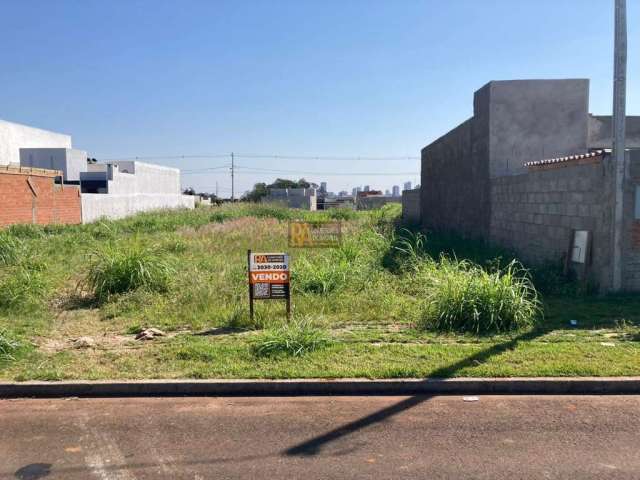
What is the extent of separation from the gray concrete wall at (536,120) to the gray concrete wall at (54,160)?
38.1 meters

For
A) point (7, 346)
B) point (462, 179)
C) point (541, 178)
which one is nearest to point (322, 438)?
point (7, 346)

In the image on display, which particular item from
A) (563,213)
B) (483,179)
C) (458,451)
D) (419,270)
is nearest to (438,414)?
(458,451)

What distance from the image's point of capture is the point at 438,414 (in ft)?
15.8

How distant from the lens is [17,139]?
50625 millimetres

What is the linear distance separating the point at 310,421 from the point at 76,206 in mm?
31324

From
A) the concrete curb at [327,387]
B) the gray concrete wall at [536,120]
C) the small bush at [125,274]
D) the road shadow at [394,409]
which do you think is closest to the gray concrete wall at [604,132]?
the gray concrete wall at [536,120]

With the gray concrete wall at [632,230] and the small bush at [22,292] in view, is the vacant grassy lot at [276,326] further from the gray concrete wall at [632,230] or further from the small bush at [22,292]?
the gray concrete wall at [632,230]

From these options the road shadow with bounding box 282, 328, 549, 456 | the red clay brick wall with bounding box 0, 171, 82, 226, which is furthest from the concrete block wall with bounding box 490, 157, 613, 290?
the red clay brick wall with bounding box 0, 171, 82, 226

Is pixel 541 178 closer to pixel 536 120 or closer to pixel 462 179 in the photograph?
pixel 536 120

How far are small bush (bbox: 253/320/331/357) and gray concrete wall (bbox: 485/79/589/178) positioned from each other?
10.2 meters

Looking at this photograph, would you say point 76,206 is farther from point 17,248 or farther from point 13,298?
point 13,298

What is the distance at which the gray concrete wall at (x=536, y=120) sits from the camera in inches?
567

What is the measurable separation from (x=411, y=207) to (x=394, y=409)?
84.6 ft

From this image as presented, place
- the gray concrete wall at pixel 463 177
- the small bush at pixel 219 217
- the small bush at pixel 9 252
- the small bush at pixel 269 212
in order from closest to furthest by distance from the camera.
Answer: the small bush at pixel 9 252
the gray concrete wall at pixel 463 177
the small bush at pixel 219 217
the small bush at pixel 269 212
